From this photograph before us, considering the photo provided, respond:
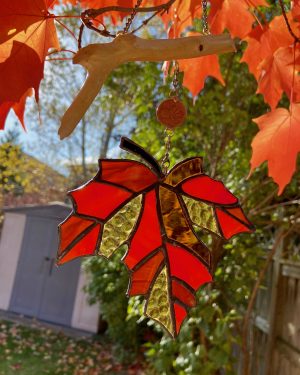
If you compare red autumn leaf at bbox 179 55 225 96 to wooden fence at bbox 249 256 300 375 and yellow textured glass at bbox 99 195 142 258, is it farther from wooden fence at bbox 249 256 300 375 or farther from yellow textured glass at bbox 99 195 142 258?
wooden fence at bbox 249 256 300 375

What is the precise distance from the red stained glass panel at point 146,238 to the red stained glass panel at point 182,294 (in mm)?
58

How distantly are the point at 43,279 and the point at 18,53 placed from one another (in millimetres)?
6098

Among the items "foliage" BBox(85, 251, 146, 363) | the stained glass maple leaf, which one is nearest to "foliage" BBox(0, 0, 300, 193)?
the stained glass maple leaf

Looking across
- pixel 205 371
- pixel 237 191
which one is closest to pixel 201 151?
pixel 237 191

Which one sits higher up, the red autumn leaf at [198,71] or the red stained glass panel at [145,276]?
the red autumn leaf at [198,71]

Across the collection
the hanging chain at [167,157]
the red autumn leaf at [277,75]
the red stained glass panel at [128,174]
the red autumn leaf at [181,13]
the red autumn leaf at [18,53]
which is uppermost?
the red autumn leaf at [181,13]

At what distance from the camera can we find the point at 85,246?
558mm

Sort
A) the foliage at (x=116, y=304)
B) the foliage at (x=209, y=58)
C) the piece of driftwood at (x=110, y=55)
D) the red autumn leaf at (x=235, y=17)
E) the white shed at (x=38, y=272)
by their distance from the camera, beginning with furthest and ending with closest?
the white shed at (x=38, y=272), the foliage at (x=116, y=304), the red autumn leaf at (x=235, y=17), the foliage at (x=209, y=58), the piece of driftwood at (x=110, y=55)

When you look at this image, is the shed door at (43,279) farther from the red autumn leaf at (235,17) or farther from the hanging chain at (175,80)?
the hanging chain at (175,80)

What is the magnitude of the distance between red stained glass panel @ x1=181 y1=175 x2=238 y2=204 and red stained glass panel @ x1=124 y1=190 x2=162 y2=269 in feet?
0.17

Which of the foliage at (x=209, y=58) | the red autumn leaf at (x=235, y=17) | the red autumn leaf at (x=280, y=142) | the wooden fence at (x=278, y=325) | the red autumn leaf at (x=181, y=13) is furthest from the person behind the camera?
the wooden fence at (x=278, y=325)

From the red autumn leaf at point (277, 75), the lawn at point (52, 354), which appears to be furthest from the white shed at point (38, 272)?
the red autumn leaf at point (277, 75)

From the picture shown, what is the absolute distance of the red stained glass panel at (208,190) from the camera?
589 mm

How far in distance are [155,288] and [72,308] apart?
568cm
